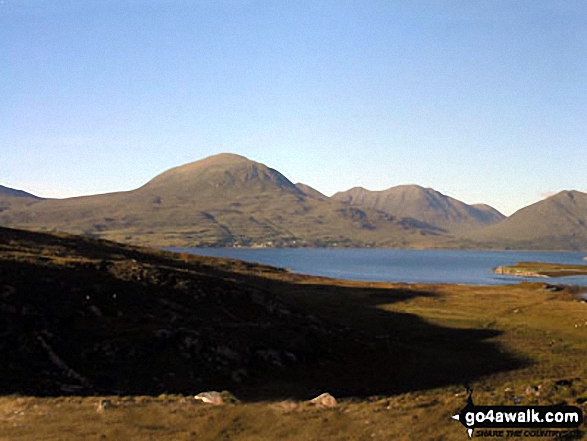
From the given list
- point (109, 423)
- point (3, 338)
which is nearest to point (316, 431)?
point (109, 423)

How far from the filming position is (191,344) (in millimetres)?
47719

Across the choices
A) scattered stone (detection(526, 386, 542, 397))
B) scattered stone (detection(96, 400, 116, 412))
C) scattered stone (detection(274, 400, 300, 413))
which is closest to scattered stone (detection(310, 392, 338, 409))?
scattered stone (detection(274, 400, 300, 413))

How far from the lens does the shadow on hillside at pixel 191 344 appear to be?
40.7 m

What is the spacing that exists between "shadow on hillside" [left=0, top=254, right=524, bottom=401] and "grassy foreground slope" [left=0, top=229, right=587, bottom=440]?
183 mm

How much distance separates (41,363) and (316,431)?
26.2 meters

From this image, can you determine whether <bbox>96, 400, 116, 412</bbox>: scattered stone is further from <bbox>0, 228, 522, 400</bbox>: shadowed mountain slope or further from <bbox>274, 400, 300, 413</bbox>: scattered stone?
<bbox>274, 400, 300, 413</bbox>: scattered stone

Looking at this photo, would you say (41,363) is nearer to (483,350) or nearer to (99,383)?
(99,383)

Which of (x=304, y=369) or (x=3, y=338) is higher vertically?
(x=3, y=338)

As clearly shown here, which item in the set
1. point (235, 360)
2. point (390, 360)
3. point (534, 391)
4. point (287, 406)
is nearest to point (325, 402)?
point (287, 406)

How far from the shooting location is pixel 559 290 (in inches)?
5448

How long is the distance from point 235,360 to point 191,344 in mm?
4129

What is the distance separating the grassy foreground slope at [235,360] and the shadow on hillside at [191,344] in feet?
0.60

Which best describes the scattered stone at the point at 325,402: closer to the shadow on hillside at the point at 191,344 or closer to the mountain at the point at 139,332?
the shadow on hillside at the point at 191,344

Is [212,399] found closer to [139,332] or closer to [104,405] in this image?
[104,405]
